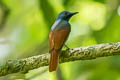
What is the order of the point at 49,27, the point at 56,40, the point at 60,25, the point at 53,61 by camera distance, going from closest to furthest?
1. the point at 53,61
2. the point at 56,40
3. the point at 60,25
4. the point at 49,27

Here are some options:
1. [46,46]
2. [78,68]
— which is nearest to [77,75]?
[78,68]

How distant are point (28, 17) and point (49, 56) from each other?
9.60 ft

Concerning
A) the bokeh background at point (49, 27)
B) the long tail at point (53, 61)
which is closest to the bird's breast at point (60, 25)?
the bokeh background at point (49, 27)

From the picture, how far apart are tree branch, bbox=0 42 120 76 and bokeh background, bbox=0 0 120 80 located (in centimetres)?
22

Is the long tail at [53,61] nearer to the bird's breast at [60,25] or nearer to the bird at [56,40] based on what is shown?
the bird at [56,40]

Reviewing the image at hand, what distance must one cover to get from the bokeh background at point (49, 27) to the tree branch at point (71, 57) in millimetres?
222

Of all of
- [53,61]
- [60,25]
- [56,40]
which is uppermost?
[60,25]

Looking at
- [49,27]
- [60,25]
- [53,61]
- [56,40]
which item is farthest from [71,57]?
[49,27]

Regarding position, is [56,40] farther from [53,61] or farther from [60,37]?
[53,61]

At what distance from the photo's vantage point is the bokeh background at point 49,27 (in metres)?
5.83

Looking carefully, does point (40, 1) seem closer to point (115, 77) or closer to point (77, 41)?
point (77, 41)

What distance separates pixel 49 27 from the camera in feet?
20.2

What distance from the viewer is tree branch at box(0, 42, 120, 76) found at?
477 cm

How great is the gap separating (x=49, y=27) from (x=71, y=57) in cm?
137
